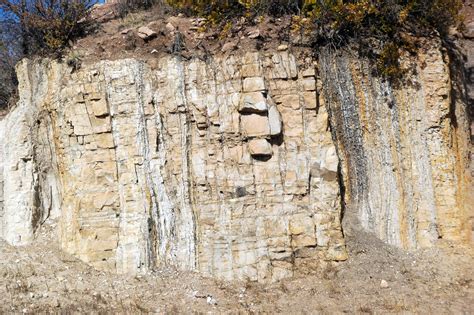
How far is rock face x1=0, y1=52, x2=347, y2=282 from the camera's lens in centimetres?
759

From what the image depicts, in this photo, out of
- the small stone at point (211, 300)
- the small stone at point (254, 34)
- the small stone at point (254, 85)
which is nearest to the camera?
the small stone at point (211, 300)

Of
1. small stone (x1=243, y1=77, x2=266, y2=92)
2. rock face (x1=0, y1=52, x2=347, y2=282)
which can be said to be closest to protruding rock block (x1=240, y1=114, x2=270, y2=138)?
rock face (x1=0, y1=52, x2=347, y2=282)

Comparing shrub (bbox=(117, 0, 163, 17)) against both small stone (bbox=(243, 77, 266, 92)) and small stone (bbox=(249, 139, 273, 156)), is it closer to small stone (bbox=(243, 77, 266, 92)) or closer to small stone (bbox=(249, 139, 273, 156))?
small stone (bbox=(243, 77, 266, 92))

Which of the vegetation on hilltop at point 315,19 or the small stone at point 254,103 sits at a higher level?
the vegetation on hilltop at point 315,19

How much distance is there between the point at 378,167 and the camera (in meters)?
7.98

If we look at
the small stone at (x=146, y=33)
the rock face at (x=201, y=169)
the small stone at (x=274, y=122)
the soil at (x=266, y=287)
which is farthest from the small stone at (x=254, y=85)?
the soil at (x=266, y=287)

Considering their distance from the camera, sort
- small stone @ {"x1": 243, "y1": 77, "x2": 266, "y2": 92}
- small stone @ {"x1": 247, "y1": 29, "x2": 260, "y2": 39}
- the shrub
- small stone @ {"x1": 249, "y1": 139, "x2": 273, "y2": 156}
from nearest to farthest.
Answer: small stone @ {"x1": 249, "y1": 139, "x2": 273, "y2": 156} → small stone @ {"x1": 243, "y1": 77, "x2": 266, "y2": 92} → small stone @ {"x1": 247, "y1": 29, "x2": 260, "y2": 39} → the shrub

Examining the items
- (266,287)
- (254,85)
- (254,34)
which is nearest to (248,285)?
(266,287)

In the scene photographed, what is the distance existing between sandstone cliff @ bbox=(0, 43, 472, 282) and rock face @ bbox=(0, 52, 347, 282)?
2cm

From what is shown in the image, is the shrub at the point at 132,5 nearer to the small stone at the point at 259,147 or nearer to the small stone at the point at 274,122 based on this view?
the small stone at the point at 274,122

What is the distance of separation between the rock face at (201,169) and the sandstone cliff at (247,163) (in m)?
0.02

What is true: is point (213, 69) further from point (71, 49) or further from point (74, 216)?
point (74, 216)

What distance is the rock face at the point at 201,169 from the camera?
759 cm

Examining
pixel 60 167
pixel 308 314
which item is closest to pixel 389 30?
pixel 308 314
